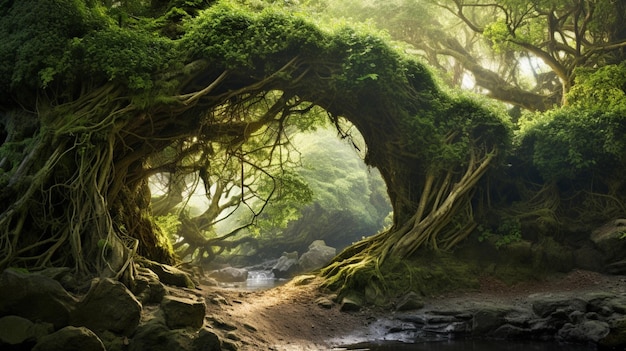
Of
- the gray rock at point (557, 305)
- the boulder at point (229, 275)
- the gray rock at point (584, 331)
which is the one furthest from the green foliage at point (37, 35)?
the boulder at point (229, 275)

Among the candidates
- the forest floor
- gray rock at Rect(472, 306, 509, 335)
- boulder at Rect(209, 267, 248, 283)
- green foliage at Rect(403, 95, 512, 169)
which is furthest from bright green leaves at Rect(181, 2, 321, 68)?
boulder at Rect(209, 267, 248, 283)

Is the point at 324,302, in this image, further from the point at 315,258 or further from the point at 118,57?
the point at 315,258

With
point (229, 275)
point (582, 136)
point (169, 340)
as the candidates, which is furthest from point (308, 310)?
point (229, 275)

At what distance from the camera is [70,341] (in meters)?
5.24

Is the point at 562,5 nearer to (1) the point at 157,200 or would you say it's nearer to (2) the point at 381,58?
(2) the point at 381,58

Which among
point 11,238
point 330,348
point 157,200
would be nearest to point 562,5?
point 330,348

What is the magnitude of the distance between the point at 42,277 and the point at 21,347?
2.47ft

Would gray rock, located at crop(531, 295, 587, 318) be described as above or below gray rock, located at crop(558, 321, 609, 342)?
above

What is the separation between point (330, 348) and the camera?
24.4 feet

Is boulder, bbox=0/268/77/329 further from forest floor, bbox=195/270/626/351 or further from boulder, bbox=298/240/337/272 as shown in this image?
boulder, bbox=298/240/337/272

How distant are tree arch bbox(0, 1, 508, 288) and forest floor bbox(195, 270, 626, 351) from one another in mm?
921

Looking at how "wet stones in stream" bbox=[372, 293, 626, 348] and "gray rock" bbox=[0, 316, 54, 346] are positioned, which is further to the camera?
"wet stones in stream" bbox=[372, 293, 626, 348]

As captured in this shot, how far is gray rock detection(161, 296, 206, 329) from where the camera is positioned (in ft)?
21.1

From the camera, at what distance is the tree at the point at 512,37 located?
14109 millimetres
